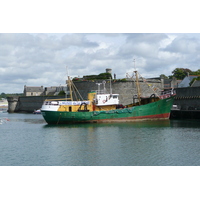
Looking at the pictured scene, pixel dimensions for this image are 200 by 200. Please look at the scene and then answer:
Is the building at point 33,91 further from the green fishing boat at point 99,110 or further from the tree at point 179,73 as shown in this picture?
the green fishing boat at point 99,110

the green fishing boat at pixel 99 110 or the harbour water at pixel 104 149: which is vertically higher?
the green fishing boat at pixel 99 110

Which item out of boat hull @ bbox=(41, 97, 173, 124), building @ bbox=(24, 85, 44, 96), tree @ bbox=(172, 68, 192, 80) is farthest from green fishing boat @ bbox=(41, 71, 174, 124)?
building @ bbox=(24, 85, 44, 96)

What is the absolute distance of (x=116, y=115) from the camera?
30656 mm

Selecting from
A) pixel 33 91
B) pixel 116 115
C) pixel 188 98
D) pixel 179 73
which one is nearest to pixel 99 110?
pixel 116 115

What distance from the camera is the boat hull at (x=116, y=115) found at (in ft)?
97.6

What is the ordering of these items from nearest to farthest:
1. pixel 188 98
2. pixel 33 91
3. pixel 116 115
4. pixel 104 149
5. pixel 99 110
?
pixel 104 149 → pixel 116 115 → pixel 99 110 → pixel 188 98 → pixel 33 91

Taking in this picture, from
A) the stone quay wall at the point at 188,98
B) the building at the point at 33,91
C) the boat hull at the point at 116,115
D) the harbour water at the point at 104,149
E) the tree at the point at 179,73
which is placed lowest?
the harbour water at the point at 104,149

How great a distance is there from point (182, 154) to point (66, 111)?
655 inches

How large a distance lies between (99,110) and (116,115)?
1.93 metres

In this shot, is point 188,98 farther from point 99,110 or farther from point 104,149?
point 104,149

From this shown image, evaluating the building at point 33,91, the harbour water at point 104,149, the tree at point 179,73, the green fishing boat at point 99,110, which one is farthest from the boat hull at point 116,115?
the building at point 33,91

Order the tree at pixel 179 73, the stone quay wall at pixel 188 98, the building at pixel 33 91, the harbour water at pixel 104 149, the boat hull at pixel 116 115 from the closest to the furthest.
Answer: the harbour water at pixel 104 149 → the boat hull at pixel 116 115 → the stone quay wall at pixel 188 98 → the tree at pixel 179 73 → the building at pixel 33 91

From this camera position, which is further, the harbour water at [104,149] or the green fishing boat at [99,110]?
the green fishing boat at [99,110]

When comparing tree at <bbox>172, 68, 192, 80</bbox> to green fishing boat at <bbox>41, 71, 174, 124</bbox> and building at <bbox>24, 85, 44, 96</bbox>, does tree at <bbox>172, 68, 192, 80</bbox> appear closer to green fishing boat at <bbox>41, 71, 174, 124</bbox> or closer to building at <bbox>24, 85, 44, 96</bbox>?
building at <bbox>24, 85, 44, 96</bbox>
